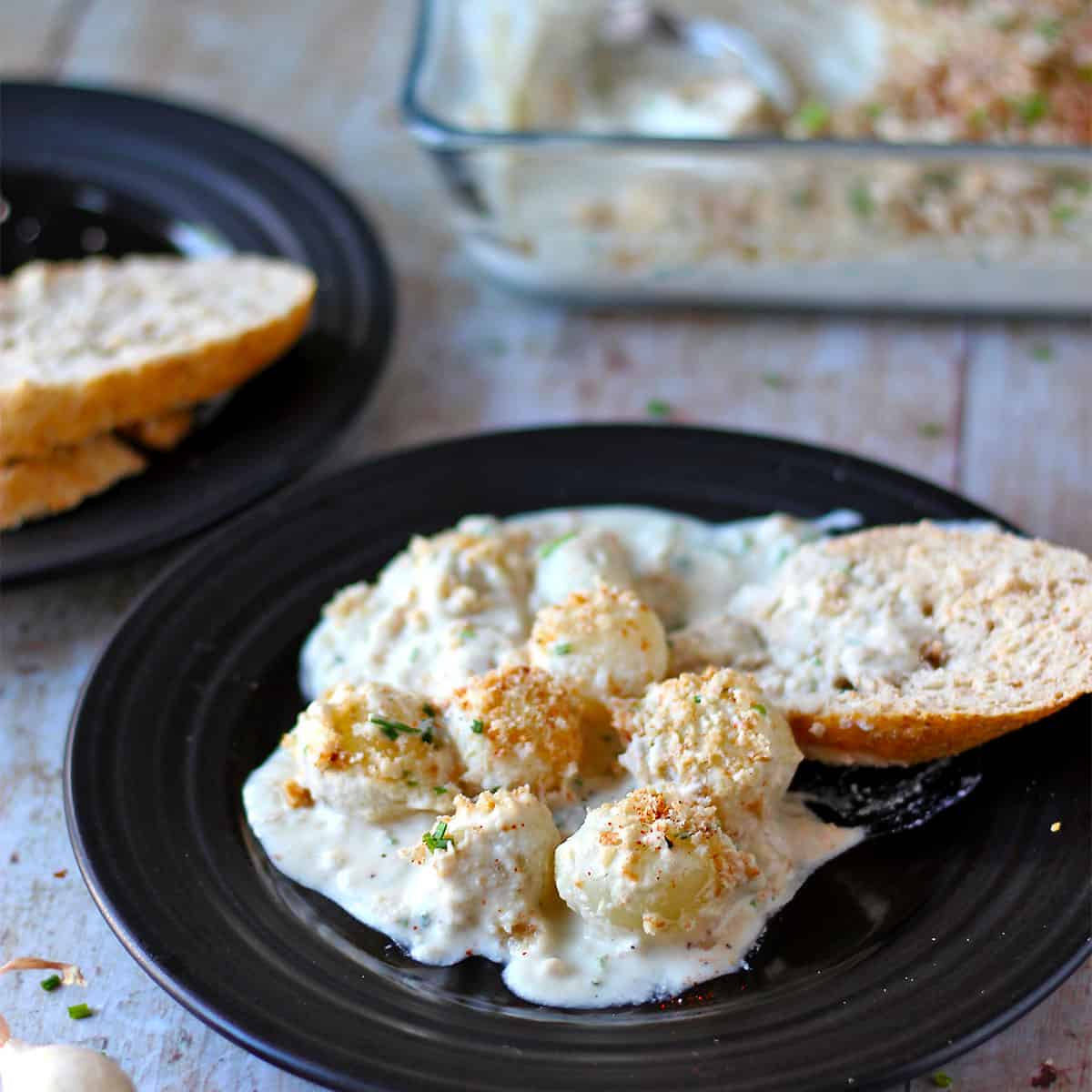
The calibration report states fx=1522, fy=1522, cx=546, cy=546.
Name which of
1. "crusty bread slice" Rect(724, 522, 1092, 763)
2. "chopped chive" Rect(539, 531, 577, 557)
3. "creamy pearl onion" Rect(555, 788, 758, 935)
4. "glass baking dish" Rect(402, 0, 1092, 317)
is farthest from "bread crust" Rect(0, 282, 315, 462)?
"creamy pearl onion" Rect(555, 788, 758, 935)

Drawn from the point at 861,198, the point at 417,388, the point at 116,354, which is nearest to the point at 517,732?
the point at 116,354

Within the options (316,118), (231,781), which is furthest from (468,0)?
(231,781)

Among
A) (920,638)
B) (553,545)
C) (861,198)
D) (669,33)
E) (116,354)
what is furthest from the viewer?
(669,33)

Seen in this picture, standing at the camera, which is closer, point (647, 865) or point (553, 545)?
point (647, 865)

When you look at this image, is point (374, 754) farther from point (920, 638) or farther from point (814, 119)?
point (814, 119)

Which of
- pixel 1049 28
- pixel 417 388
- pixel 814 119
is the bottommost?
pixel 417 388

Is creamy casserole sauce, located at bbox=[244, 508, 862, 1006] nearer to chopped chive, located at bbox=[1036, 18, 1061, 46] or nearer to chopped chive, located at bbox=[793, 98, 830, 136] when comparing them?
chopped chive, located at bbox=[793, 98, 830, 136]
